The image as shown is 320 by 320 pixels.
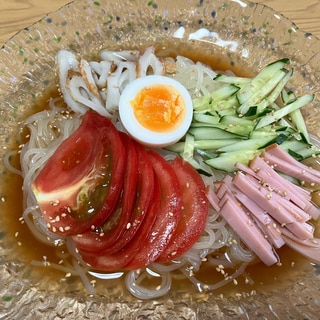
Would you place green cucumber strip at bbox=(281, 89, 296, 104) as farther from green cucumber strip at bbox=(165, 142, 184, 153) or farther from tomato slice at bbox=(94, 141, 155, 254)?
tomato slice at bbox=(94, 141, 155, 254)

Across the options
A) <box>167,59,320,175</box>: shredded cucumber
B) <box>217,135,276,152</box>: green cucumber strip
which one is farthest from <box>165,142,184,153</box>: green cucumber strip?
<box>217,135,276,152</box>: green cucumber strip

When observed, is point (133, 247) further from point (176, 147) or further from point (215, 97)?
A: point (215, 97)

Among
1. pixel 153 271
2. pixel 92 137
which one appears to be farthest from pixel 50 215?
pixel 153 271

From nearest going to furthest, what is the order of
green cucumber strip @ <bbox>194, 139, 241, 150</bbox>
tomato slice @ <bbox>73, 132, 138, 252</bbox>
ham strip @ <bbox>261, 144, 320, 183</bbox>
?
tomato slice @ <bbox>73, 132, 138, 252</bbox> → ham strip @ <bbox>261, 144, 320, 183</bbox> → green cucumber strip @ <bbox>194, 139, 241, 150</bbox>

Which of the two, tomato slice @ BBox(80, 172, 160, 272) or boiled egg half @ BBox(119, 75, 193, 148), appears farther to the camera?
boiled egg half @ BBox(119, 75, 193, 148)

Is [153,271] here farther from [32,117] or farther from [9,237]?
→ [32,117]
